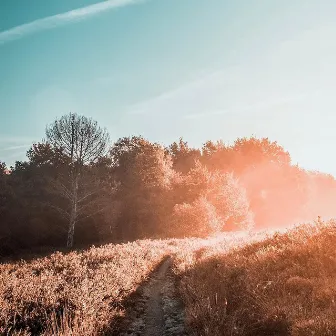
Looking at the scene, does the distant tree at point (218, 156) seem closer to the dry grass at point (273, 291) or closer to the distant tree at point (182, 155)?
the distant tree at point (182, 155)

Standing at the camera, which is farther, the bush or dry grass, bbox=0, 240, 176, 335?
the bush

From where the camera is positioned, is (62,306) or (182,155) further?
(182,155)

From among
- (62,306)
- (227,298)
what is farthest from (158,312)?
(62,306)

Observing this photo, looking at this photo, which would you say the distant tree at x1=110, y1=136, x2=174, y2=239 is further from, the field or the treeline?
the field

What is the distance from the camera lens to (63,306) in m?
7.83

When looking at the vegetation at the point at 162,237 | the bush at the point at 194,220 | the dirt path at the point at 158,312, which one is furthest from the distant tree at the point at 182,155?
the dirt path at the point at 158,312

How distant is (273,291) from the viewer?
796cm

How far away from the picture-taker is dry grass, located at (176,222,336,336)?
6379 millimetres

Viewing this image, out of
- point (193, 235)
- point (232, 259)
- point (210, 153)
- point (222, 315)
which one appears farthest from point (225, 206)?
point (222, 315)

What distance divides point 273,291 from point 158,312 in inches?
163

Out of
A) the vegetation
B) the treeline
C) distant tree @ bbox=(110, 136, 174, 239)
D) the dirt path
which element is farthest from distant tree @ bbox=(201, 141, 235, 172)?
the dirt path

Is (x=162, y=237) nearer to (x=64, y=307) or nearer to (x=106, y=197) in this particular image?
(x=106, y=197)

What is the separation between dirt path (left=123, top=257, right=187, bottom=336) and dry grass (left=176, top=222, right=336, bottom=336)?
497 millimetres

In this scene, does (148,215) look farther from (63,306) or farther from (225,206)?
(63,306)
